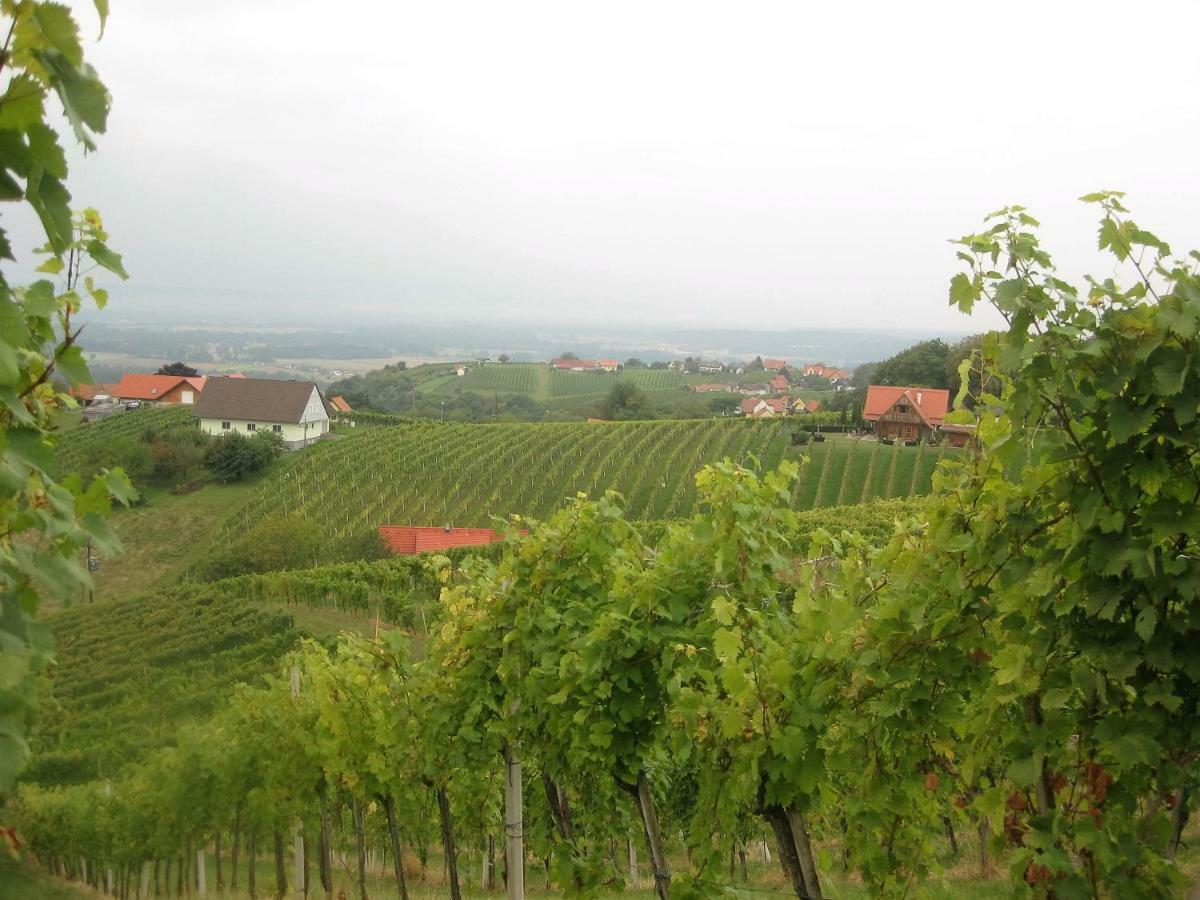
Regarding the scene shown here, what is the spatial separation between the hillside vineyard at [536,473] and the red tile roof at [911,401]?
472 cm

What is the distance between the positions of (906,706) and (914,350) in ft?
237

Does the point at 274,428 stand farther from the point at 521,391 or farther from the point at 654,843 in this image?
the point at 521,391

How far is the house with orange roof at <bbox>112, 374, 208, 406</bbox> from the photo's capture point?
77.2 metres

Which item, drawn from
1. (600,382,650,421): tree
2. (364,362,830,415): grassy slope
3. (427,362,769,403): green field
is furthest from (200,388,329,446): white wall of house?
(427,362,769,403): green field

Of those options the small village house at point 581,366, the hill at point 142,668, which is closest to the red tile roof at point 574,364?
the small village house at point 581,366

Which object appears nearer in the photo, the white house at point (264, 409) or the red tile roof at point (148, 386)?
the white house at point (264, 409)

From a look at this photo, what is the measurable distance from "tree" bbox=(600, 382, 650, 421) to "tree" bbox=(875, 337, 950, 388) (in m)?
22.3

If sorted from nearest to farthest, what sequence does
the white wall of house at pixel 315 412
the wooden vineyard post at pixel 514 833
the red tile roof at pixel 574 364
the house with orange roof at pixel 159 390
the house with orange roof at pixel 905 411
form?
the wooden vineyard post at pixel 514 833
the house with orange roof at pixel 905 411
the white wall of house at pixel 315 412
the house with orange roof at pixel 159 390
the red tile roof at pixel 574 364

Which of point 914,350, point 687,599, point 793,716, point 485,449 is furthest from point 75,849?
point 914,350

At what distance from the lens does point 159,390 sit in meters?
78.0

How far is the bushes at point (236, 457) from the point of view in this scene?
49281 mm

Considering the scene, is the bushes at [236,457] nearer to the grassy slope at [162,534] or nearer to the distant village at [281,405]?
the grassy slope at [162,534]

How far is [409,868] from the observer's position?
15.0 meters

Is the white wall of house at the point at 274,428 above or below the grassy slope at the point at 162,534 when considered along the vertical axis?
above
